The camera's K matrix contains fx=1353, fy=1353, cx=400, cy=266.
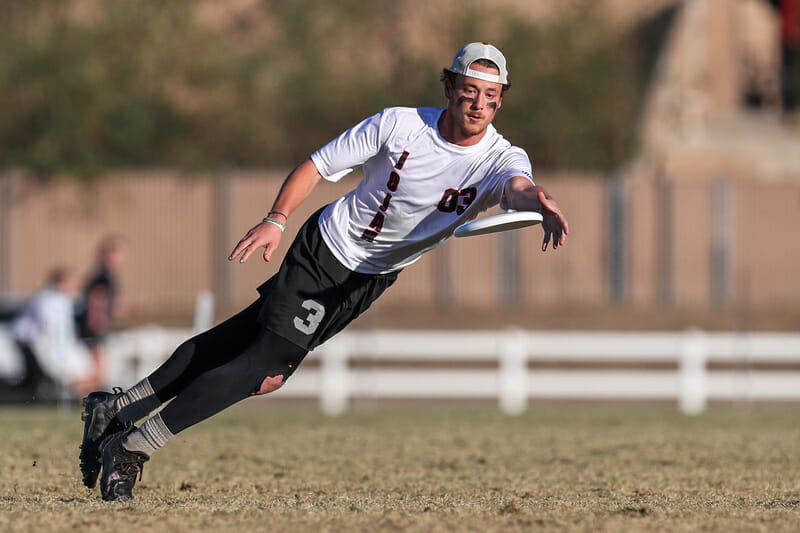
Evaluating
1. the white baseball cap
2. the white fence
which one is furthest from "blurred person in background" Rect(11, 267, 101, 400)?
the white baseball cap

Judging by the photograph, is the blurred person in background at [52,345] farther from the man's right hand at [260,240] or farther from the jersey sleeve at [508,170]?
the jersey sleeve at [508,170]

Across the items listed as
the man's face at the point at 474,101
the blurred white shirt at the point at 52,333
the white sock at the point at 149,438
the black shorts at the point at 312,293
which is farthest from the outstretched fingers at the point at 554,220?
the blurred white shirt at the point at 52,333

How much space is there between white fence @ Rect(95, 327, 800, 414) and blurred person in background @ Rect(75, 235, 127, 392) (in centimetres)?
89

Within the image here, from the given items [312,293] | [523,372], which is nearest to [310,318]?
[312,293]

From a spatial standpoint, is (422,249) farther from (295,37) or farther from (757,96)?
(757,96)

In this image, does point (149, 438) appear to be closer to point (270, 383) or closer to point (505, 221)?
point (270, 383)

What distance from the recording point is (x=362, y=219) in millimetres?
6488

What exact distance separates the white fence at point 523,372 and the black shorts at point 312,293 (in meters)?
10.9

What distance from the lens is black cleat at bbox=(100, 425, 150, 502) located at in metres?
6.36

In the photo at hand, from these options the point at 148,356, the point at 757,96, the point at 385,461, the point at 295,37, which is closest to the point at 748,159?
the point at 757,96

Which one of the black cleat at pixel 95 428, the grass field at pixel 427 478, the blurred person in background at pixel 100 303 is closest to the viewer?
the grass field at pixel 427 478

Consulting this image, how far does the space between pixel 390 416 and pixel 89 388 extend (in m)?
4.15

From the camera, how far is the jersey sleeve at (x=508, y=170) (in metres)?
6.18

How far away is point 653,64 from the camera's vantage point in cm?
3025
